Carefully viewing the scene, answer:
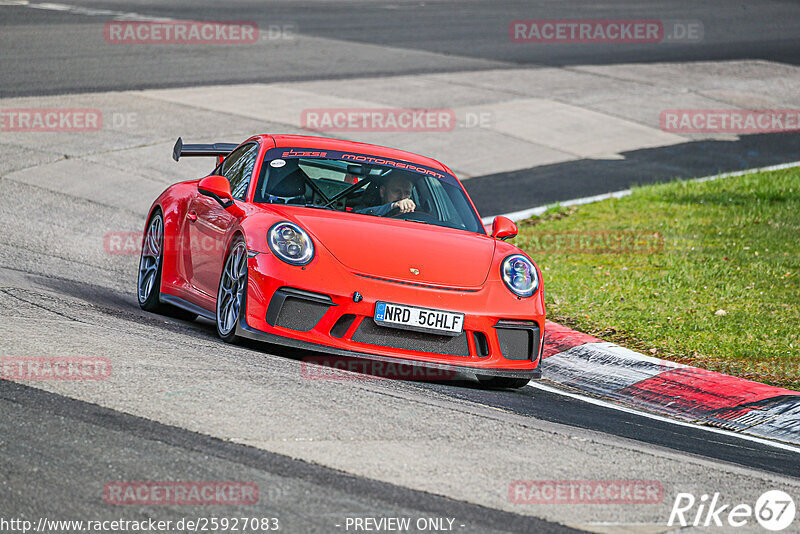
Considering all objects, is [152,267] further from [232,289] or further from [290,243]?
[290,243]

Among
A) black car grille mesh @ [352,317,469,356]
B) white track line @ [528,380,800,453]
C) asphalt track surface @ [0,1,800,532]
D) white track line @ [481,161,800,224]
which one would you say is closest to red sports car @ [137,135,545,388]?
black car grille mesh @ [352,317,469,356]

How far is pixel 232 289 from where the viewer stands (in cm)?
702

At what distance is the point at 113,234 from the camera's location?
1134cm

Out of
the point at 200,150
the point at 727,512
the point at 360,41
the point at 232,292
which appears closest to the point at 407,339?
the point at 232,292

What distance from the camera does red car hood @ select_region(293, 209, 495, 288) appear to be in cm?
681

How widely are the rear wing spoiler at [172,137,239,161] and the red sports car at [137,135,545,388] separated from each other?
0.45 metres

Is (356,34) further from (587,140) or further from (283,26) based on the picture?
(587,140)

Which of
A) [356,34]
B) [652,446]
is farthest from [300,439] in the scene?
[356,34]

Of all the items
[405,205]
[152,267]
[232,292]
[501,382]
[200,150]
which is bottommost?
[501,382]

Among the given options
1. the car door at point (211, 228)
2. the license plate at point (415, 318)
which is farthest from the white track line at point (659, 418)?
the car door at point (211, 228)

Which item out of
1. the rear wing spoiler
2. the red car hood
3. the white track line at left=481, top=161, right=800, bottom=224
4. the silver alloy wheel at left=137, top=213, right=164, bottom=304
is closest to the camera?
the red car hood

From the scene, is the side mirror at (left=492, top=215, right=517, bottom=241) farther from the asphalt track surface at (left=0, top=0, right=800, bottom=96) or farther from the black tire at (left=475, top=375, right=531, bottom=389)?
the asphalt track surface at (left=0, top=0, right=800, bottom=96)

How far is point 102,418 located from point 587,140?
47.9ft

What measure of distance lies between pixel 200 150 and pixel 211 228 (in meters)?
1.52
